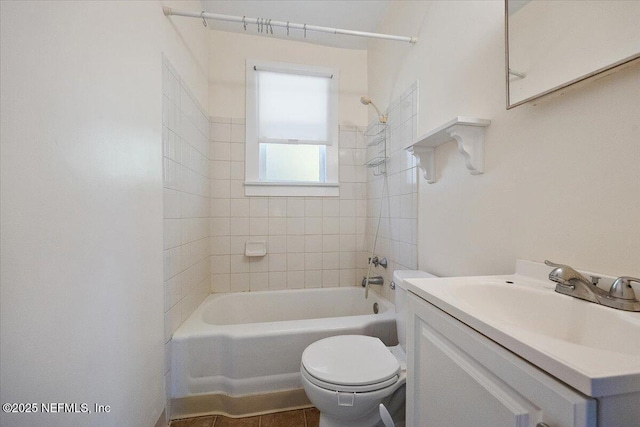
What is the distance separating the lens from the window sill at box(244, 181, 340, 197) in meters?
2.16

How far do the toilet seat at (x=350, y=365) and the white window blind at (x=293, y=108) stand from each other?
1701mm

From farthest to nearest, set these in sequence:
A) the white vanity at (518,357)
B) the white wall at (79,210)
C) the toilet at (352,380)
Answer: the toilet at (352,380), the white wall at (79,210), the white vanity at (518,357)

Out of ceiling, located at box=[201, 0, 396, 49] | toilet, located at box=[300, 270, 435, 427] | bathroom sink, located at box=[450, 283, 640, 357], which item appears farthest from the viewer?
ceiling, located at box=[201, 0, 396, 49]

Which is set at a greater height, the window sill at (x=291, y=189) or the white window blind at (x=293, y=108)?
the white window blind at (x=293, y=108)

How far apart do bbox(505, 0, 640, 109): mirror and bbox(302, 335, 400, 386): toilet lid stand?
3.72 ft

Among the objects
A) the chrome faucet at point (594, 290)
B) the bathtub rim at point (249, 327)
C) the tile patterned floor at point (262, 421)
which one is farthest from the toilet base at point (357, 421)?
the chrome faucet at point (594, 290)

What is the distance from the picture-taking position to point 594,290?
59 cm

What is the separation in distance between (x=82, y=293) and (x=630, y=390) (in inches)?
48.6

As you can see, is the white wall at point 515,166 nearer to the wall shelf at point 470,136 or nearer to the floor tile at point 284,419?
the wall shelf at point 470,136

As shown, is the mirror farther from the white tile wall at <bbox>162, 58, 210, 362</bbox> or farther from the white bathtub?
the white tile wall at <bbox>162, 58, 210, 362</bbox>

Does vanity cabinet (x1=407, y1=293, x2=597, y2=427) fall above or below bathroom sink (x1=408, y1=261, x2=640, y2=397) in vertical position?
below

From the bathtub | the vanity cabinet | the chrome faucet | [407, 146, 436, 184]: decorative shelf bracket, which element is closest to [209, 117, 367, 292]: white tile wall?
the bathtub

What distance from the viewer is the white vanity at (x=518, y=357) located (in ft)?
1.10

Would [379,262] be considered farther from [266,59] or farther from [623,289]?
[266,59]
